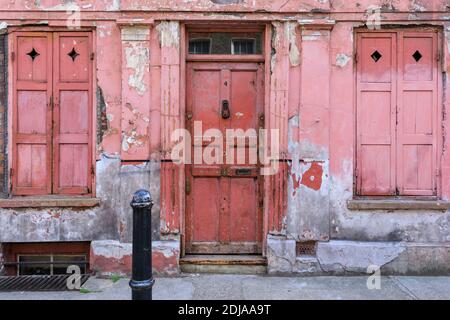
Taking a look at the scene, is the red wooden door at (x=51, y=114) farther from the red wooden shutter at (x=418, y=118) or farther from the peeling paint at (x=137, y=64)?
the red wooden shutter at (x=418, y=118)

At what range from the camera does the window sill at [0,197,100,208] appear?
5.79 m

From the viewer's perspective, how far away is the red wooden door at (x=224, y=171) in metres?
6.03

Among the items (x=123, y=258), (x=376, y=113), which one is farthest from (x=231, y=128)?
(x=123, y=258)

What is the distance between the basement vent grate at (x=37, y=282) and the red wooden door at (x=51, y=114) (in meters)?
1.09

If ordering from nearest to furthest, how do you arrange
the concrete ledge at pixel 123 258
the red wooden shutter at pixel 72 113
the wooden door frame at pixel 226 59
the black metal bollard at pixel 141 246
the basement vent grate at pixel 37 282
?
the black metal bollard at pixel 141 246 → the basement vent grate at pixel 37 282 → the concrete ledge at pixel 123 258 → the wooden door frame at pixel 226 59 → the red wooden shutter at pixel 72 113

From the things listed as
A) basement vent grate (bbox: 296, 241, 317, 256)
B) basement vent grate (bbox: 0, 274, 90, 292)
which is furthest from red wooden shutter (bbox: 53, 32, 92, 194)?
basement vent grate (bbox: 296, 241, 317, 256)

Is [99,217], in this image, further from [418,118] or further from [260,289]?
[418,118]

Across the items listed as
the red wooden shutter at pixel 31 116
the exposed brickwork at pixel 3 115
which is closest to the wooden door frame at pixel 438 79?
the red wooden shutter at pixel 31 116

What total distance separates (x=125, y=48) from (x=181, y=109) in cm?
107

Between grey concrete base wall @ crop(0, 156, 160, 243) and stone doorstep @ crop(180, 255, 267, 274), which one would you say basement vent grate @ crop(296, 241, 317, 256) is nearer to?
stone doorstep @ crop(180, 255, 267, 274)

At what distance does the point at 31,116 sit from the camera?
5.98 metres

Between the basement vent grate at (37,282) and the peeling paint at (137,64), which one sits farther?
the peeling paint at (137,64)

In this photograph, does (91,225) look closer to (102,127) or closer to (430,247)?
(102,127)
